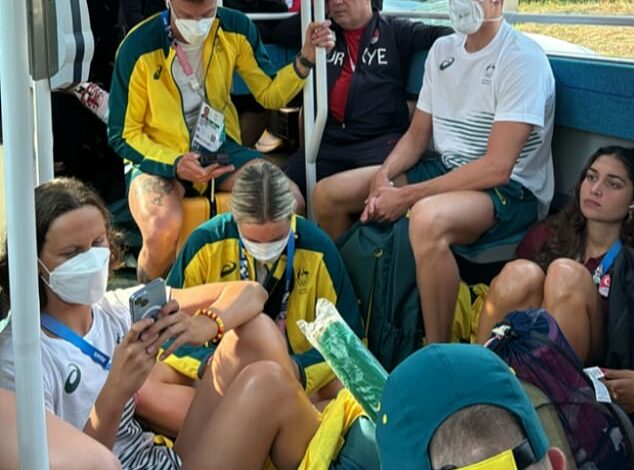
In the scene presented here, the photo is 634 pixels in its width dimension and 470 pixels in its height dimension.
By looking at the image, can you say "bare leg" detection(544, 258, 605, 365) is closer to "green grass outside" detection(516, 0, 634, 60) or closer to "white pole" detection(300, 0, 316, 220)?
"green grass outside" detection(516, 0, 634, 60)

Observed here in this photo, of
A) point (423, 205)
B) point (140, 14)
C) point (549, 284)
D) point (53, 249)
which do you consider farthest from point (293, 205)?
point (140, 14)

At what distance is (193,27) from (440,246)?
133cm

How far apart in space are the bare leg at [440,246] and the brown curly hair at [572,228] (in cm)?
28

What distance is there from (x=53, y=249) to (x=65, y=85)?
0.59 metres

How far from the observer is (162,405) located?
2.65 metres

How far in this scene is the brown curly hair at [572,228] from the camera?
3068 mm

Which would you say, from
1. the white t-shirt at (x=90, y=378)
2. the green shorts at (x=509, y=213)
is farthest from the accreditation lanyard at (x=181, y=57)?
the white t-shirt at (x=90, y=378)

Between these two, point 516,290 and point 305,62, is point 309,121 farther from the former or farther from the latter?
point 516,290

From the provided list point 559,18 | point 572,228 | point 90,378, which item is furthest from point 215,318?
point 559,18

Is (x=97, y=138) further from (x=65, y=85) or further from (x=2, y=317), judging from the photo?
(x=65, y=85)

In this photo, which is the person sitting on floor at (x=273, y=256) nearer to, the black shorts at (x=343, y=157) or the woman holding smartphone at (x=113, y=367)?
the woman holding smartphone at (x=113, y=367)

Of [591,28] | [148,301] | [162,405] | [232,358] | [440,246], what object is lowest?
[162,405]

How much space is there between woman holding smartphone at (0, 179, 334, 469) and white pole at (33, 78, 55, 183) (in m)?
0.17

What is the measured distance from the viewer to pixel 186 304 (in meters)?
2.69
